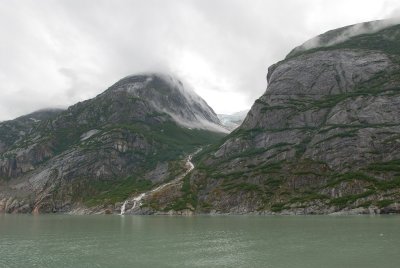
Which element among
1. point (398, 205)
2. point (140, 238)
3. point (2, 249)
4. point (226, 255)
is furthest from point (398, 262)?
point (398, 205)

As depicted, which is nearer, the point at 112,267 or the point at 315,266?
the point at 315,266

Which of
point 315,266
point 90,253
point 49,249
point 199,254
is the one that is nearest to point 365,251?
point 315,266

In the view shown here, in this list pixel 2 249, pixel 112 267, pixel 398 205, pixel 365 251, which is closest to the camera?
pixel 112 267

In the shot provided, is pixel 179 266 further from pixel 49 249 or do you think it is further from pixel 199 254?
pixel 49 249

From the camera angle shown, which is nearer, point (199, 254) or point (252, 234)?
point (199, 254)

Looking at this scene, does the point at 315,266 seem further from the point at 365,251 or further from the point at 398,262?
the point at 365,251

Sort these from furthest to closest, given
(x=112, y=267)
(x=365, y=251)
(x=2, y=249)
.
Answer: (x=2, y=249), (x=365, y=251), (x=112, y=267)

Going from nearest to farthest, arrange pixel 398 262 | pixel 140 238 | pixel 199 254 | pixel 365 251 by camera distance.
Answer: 1. pixel 398 262
2. pixel 365 251
3. pixel 199 254
4. pixel 140 238

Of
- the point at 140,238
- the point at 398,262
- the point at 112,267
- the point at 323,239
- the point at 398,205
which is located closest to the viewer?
the point at 398,262
